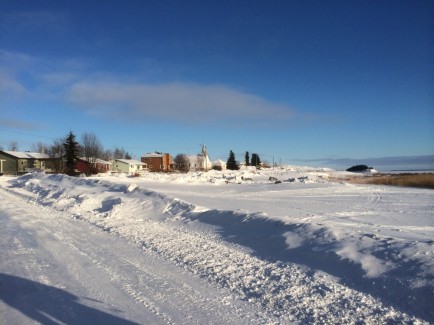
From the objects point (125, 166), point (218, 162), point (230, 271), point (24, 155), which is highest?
point (24, 155)

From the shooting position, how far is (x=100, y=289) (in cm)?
584

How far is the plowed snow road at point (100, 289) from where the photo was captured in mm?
4891

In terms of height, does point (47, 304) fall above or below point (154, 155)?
below

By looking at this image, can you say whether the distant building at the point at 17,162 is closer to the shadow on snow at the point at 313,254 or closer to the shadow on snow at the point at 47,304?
the shadow on snow at the point at 313,254

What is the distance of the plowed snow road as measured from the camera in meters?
4.89

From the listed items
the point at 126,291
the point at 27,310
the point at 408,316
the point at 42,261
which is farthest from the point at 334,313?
the point at 42,261

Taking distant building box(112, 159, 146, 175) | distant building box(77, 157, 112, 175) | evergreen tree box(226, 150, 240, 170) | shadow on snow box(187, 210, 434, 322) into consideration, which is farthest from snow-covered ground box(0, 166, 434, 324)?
evergreen tree box(226, 150, 240, 170)

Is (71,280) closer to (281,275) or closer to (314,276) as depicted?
(281,275)

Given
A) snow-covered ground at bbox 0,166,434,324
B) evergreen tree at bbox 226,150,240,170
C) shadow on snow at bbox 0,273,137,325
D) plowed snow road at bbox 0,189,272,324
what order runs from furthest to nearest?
A: evergreen tree at bbox 226,150,240,170 → snow-covered ground at bbox 0,166,434,324 → plowed snow road at bbox 0,189,272,324 → shadow on snow at bbox 0,273,137,325

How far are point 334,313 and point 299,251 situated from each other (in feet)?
9.45

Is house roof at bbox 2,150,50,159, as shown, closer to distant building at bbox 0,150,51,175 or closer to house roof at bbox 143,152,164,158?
distant building at bbox 0,150,51,175

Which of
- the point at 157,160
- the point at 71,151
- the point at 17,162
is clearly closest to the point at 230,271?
the point at 71,151

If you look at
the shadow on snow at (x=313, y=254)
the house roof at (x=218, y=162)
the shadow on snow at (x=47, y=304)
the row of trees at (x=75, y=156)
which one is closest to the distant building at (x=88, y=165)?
the row of trees at (x=75, y=156)

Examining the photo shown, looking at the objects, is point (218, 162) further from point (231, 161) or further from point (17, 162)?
point (17, 162)
